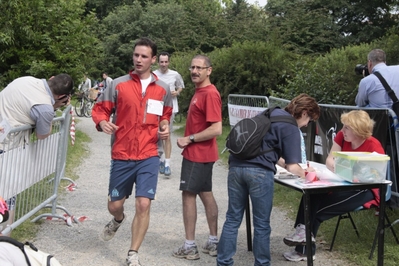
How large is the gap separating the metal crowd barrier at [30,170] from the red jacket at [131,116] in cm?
79

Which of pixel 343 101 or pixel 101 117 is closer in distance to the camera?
pixel 101 117

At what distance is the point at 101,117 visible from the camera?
558cm

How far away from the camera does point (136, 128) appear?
18.1 ft

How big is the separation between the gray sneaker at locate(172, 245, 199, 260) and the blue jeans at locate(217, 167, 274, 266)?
1.96ft

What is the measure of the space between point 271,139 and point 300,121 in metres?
0.39

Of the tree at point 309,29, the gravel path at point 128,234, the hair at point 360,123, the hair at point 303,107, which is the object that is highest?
the tree at point 309,29

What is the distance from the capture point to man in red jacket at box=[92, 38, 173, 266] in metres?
5.48

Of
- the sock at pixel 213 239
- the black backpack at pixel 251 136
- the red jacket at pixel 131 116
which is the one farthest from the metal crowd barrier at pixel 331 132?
the red jacket at pixel 131 116

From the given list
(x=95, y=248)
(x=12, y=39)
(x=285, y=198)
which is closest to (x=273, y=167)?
(x=95, y=248)

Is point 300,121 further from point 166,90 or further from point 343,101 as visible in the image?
point 343,101

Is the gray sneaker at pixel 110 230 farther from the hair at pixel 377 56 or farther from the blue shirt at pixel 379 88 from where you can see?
the hair at pixel 377 56

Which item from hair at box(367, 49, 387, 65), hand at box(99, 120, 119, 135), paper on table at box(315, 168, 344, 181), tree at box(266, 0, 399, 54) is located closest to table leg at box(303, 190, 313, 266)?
paper on table at box(315, 168, 344, 181)

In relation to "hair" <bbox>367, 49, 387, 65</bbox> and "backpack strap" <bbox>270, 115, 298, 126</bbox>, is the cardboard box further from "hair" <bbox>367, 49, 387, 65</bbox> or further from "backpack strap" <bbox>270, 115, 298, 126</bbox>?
"hair" <bbox>367, 49, 387, 65</bbox>

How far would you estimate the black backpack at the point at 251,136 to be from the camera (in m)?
4.93
